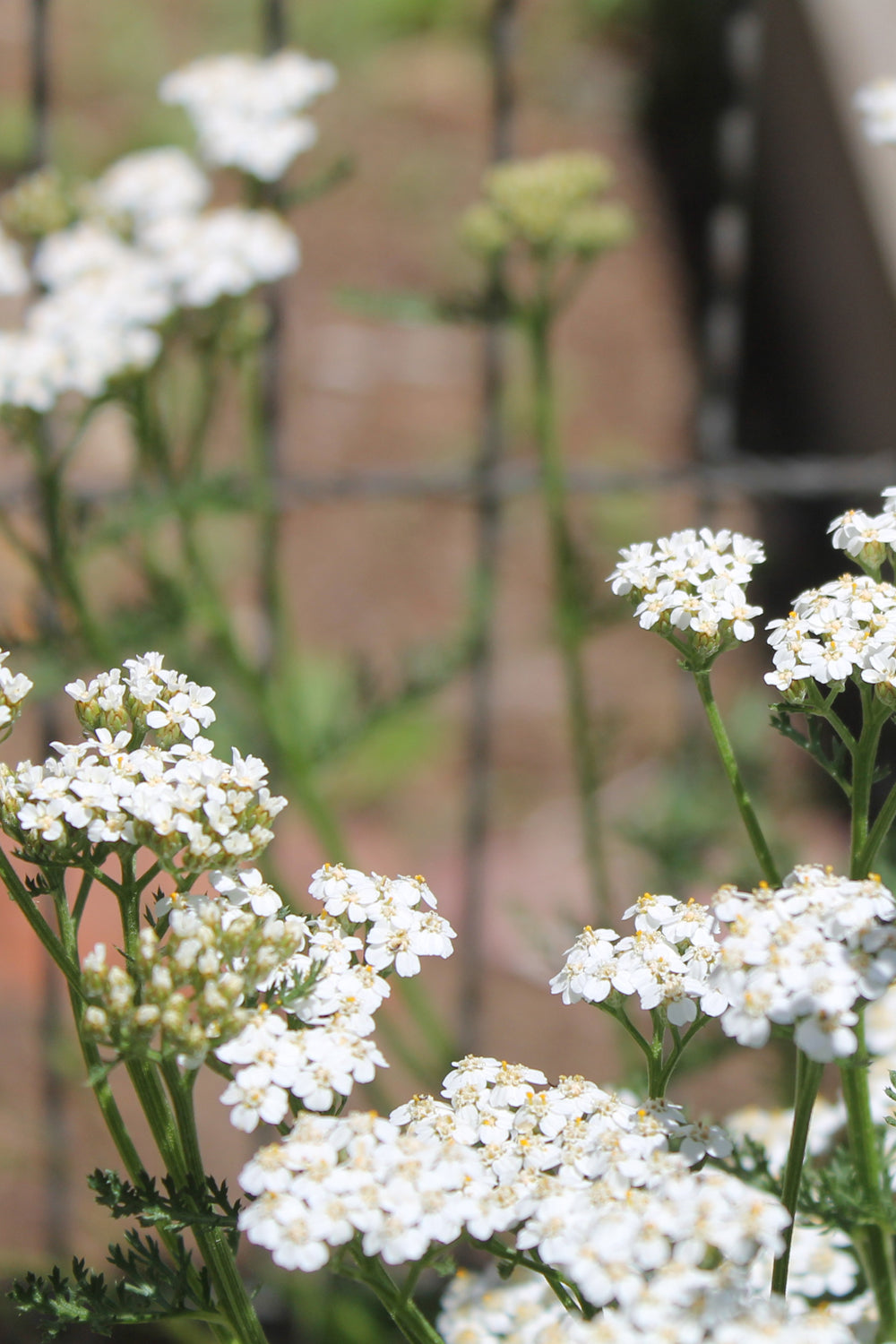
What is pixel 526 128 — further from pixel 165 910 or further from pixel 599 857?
pixel 165 910

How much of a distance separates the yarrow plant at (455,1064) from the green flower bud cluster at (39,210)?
1.17 metres

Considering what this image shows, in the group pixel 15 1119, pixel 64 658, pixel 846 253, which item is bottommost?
pixel 15 1119

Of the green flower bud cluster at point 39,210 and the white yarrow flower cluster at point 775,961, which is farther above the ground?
the green flower bud cluster at point 39,210

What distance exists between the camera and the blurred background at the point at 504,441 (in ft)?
7.29

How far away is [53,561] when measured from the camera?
5.47ft

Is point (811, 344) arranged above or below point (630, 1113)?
above

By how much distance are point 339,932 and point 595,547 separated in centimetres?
319

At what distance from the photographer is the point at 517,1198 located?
2.44 feet

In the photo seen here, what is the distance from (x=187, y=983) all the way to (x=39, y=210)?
1.39m

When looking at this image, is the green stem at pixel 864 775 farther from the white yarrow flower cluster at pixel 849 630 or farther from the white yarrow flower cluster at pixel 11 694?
the white yarrow flower cluster at pixel 11 694

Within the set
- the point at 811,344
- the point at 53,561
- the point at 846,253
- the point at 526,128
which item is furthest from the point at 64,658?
the point at 526,128

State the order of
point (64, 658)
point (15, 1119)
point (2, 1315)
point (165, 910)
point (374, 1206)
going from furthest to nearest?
point (15, 1119)
point (2, 1315)
point (64, 658)
point (165, 910)
point (374, 1206)

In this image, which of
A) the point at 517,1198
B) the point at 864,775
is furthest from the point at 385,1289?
the point at 864,775

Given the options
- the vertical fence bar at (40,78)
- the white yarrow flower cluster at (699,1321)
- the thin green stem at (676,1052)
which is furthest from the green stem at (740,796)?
the vertical fence bar at (40,78)
